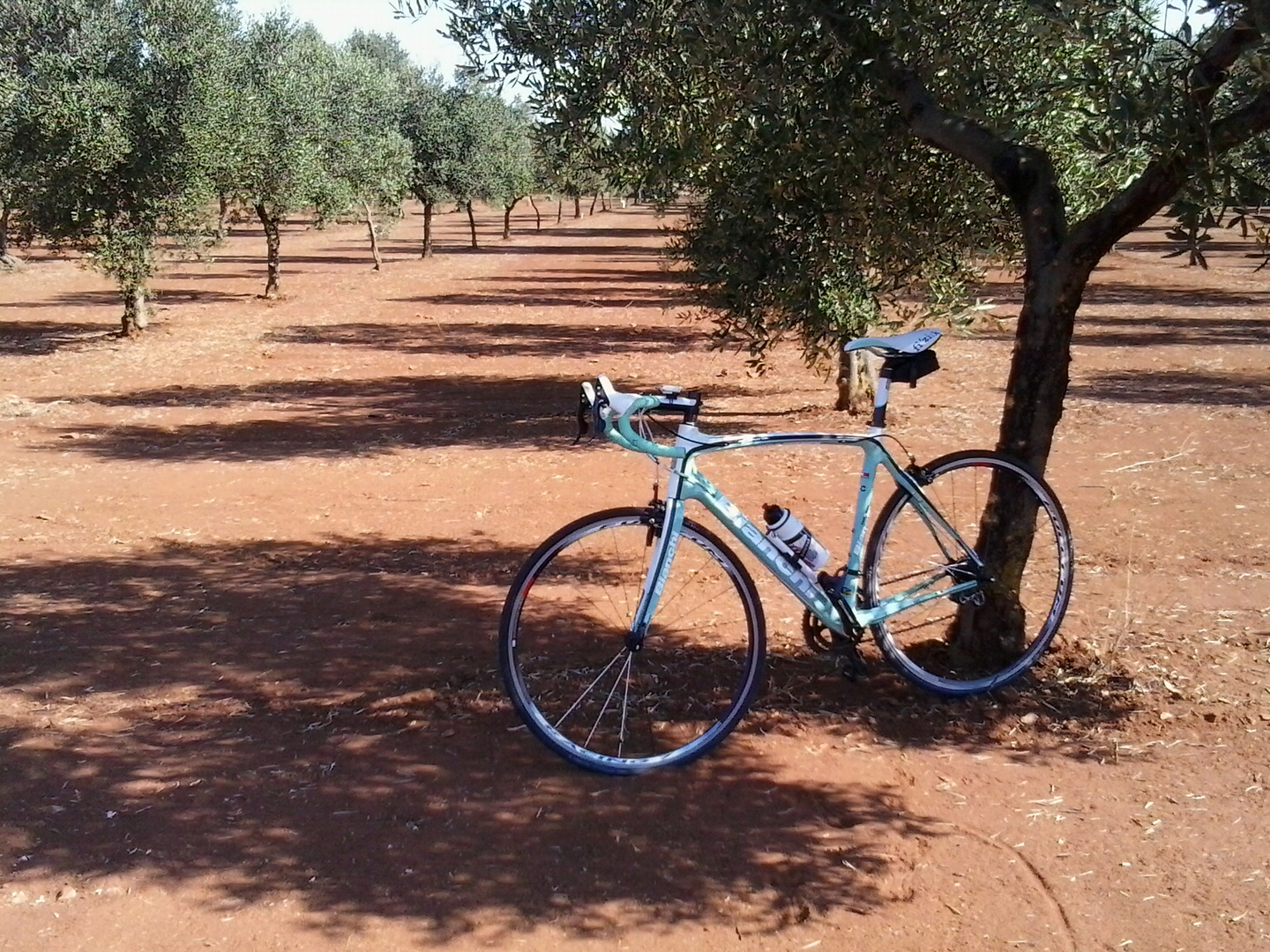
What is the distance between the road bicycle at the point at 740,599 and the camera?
410cm

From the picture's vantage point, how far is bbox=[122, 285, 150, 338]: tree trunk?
2088 cm

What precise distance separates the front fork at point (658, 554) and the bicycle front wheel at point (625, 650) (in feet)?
0.07

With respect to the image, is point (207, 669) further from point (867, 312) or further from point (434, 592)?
point (867, 312)

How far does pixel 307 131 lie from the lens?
2498 centimetres

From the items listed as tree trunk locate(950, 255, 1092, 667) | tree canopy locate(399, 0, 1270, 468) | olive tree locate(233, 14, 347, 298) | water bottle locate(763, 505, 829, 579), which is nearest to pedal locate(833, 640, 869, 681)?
water bottle locate(763, 505, 829, 579)

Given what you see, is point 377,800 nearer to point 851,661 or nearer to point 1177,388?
point 851,661

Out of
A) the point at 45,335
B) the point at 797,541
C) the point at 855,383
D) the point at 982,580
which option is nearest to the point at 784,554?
the point at 797,541

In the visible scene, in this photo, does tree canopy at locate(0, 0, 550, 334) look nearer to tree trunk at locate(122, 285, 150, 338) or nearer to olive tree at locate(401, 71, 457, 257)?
tree trunk at locate(122, 285, 150, 338)

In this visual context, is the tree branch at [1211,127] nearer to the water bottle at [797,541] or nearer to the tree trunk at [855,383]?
the water bottle at [797,541]

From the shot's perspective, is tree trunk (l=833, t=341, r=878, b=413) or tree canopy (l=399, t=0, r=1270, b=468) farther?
tree trunk (l=833, t=341, r=878, b=413)

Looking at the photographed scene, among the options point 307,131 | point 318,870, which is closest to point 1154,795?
point 318,870

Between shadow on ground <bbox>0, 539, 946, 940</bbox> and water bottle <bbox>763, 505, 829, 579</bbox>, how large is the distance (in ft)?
2.51

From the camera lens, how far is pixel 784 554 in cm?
430

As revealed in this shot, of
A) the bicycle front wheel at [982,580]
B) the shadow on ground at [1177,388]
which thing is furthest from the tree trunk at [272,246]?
the bicycle front wheel at [982,580]
